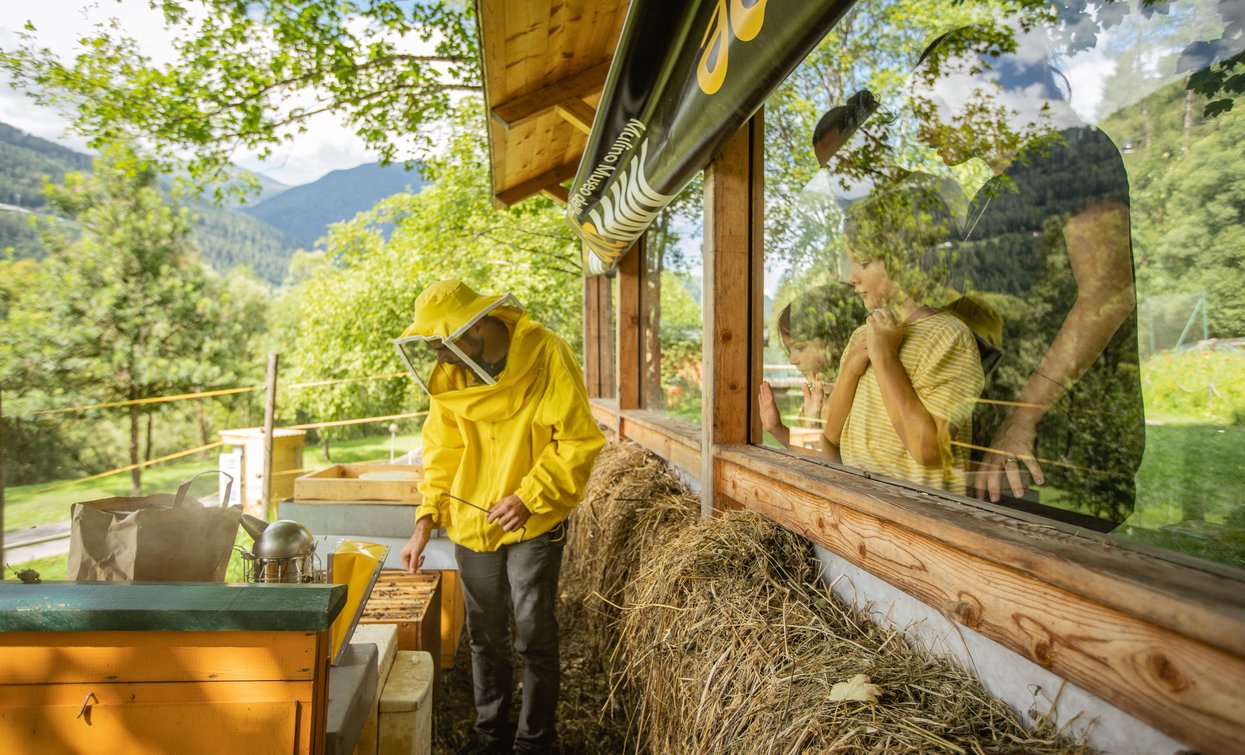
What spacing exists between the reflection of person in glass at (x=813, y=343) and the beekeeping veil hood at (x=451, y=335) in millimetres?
1096

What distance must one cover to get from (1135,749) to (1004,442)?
871mm

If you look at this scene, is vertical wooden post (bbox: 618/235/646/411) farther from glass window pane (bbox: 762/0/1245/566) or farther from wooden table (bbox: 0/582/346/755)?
wooden table (bbox: 0/582/346/755)

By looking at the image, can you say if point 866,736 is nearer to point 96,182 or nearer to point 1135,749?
point 1135,749

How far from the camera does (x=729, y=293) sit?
251 cm

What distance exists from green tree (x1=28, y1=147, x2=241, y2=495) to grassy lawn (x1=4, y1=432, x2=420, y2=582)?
1.38 meters

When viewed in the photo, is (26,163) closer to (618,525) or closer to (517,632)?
(618,525)

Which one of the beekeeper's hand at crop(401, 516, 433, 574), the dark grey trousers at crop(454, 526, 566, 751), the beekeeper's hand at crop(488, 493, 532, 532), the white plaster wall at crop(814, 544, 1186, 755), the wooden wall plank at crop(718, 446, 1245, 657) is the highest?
the wooden wall plank at crop(718, 446, 1245, 657)

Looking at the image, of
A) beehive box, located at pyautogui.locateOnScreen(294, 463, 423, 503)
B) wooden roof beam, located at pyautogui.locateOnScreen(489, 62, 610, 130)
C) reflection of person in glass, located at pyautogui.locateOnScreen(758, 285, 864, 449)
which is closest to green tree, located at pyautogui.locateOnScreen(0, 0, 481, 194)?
wooden roof beam, located at pyautogui.locateOnScreen(489, 62, 610, 130)

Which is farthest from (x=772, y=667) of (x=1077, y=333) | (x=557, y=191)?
(x=557, y=191)

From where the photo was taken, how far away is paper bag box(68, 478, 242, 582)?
1442 millimetres

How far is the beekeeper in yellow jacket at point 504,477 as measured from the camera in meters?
2.53

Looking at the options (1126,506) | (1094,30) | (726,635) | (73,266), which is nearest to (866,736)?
(726,635)

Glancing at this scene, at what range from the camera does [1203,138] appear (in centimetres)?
132

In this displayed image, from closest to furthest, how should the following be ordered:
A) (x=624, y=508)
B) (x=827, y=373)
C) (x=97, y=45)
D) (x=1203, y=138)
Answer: (x=1203, y=138) → (x=827, y=373) → (x=624, y=508) → (x=97, y=45)
